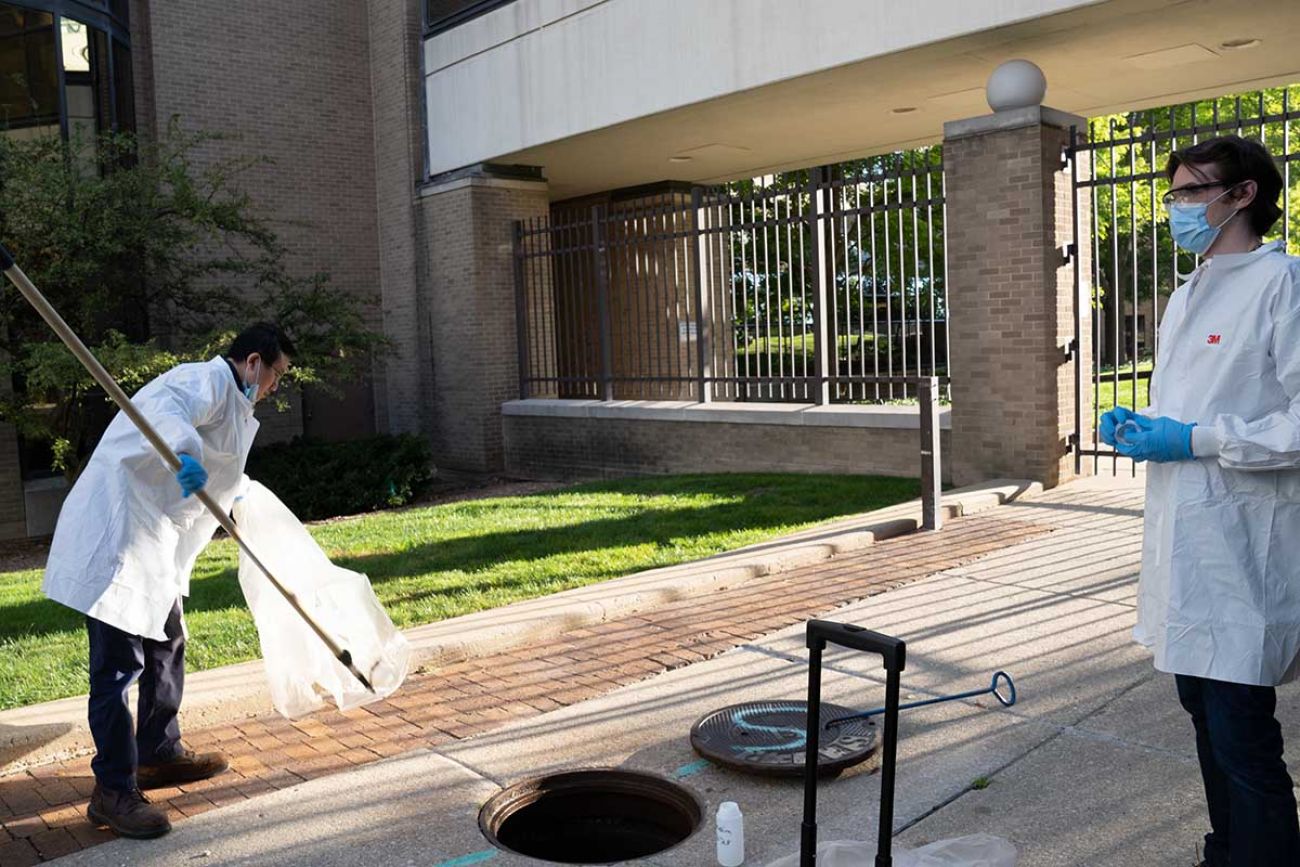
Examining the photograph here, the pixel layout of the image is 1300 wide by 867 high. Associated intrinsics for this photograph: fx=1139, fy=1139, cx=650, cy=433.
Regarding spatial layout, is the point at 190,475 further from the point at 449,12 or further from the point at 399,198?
the point at 449,12

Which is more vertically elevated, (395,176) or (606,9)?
(606,9)

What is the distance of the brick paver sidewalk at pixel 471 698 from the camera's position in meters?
4.43

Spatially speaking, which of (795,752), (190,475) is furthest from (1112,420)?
(190,475)

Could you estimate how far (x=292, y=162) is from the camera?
17.8m

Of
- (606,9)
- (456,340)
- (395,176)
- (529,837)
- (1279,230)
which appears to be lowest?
(529,837)

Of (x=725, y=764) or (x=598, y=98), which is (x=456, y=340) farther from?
(x=725, y=764)

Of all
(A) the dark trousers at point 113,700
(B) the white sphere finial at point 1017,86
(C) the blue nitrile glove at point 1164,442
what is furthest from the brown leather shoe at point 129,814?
(B) the white sphere finial at point 1017,86

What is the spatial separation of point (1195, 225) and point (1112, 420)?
573 mm

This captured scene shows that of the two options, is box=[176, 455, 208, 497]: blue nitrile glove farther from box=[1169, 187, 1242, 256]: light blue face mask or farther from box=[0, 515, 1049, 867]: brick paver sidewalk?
box=[1169, 187, 1242, 256]: light blue face mask

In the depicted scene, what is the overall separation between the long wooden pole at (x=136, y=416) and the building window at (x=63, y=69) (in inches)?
450

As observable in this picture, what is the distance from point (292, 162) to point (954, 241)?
11239mm

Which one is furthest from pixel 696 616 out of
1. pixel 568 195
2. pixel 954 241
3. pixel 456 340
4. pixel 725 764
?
pixel 568 195

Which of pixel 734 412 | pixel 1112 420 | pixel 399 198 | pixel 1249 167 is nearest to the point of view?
pixel 1249 167

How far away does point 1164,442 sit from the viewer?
295 centimetres
